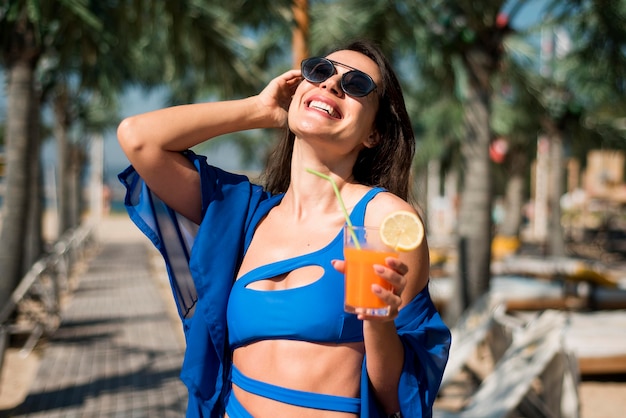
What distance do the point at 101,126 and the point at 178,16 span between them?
14732 millimetres

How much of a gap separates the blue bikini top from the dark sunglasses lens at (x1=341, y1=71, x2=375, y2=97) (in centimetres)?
23

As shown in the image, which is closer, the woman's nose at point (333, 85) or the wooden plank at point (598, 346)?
the woman's nose at point (333, 85)

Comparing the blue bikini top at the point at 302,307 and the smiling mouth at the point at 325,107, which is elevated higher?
the smiling mouth at the point at 325,107

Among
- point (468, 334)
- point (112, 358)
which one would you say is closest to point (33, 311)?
point (112, 358)

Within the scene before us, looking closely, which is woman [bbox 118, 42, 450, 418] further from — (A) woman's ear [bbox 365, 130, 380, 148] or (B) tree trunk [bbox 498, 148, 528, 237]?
(B) tree trunk [bbox 498, 148, 528, 237]

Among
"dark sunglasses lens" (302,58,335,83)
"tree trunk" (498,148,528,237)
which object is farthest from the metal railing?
"tree trunk" (498,148,528,237)

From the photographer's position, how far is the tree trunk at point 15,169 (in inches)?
231

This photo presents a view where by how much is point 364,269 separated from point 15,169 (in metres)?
5.23

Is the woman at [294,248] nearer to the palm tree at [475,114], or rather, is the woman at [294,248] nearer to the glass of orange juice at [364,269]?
the glass of orange juice at [364,269]

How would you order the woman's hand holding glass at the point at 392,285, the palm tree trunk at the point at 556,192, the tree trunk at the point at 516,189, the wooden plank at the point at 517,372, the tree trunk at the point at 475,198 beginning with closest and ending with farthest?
1. the woman's hand holding glass at the point at 392,285
2. the wooden plank at the point at 517,372
3. the tree trunk at the point at 475,198
4. the palm tree trunk at the point at 556,192
5. the tree trunk at the point at 516,189

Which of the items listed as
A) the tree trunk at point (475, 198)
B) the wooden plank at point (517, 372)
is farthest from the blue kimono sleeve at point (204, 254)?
the tree trunk at point (475, 198)

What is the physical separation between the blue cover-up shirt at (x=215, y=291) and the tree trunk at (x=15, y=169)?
4.49 meters

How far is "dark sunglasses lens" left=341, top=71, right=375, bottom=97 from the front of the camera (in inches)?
64.0

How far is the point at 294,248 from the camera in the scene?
1628 millimetres
